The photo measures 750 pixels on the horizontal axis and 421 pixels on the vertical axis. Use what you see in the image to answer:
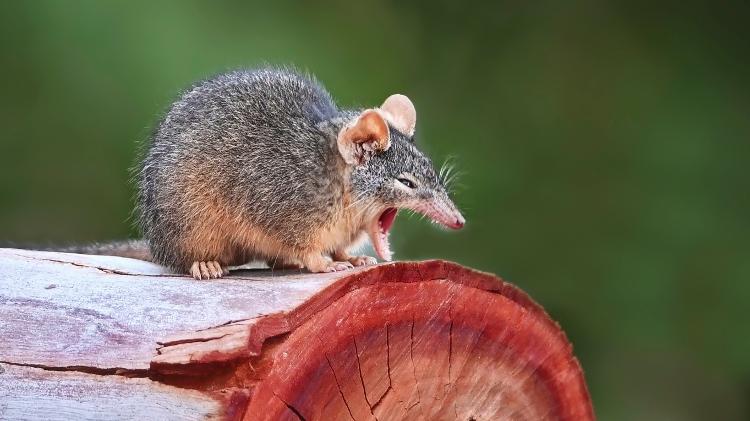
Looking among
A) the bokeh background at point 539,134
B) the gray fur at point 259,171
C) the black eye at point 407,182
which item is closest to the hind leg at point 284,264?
the gray fur at point 259,171

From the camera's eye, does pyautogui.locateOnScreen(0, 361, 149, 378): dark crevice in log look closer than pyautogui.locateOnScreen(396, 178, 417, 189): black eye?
Yes

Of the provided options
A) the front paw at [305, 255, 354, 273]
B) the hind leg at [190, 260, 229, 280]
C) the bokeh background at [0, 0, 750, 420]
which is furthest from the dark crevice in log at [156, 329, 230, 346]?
the bokeh background at [0, 0, 750, 420]

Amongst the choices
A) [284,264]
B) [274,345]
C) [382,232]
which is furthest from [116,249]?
[274,345]

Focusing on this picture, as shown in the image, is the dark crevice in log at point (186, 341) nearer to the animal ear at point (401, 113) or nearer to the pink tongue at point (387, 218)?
the pink tongue at point (387, 218)

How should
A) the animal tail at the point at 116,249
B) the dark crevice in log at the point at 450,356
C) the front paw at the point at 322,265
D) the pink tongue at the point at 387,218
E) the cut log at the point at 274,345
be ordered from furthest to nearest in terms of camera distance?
the animal tail at the point at 116,249 < the pink tongue at the point at 387,218 < the front paw at the point at 322,265 < the dark crevice in log at the point at 450,356 < the cut log at the point at 274,345

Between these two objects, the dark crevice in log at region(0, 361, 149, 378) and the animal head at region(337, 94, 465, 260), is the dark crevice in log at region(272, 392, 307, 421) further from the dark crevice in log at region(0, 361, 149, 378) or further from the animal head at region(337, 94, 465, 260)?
the animal head at region(337, 94, 465, 260)

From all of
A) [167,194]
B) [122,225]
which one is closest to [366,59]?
[122,225]
